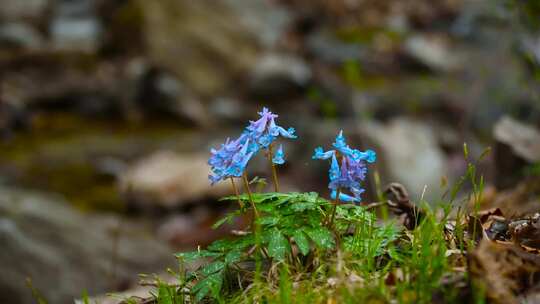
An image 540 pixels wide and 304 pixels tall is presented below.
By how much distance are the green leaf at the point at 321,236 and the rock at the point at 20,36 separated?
8781mm

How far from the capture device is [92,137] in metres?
8.09

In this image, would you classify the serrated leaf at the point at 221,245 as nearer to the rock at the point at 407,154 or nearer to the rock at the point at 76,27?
the rock at the point at 407,154

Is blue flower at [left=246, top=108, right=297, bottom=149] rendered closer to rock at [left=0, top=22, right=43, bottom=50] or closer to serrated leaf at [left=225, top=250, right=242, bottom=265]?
serrated leaf at [left=225, top=250, right=242, bottom=265]

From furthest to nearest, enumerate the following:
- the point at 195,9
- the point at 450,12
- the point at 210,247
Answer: the point at 450,12
the point at 195,9
the point at 210,247

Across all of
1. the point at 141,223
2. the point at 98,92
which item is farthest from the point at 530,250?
the point at 98,92

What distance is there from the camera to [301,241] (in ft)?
5.26

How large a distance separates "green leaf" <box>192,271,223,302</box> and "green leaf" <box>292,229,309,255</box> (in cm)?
23

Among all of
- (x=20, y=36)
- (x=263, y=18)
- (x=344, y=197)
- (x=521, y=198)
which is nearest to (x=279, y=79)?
(x=263, y=18)

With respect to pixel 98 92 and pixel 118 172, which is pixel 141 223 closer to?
pixel 118 172

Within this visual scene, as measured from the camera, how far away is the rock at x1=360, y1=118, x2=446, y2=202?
7.00 metres

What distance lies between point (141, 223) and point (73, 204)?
697 millimetres

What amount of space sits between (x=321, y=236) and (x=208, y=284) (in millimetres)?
314

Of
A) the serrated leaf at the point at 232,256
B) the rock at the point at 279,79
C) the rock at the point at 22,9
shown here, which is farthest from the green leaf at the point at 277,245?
the rock at the point at 22,9

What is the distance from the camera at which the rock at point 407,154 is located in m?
7.00
